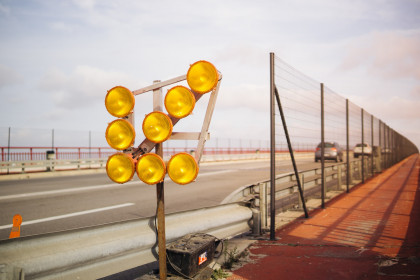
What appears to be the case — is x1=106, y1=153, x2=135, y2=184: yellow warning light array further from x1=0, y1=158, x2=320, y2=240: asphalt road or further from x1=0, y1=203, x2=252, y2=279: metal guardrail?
x1=0, y1=158, x2=320, y2=240: asphalt road

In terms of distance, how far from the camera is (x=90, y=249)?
2305 millimetres

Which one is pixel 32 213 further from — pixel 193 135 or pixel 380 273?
pixel 380 273

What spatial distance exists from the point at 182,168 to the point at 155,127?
0.40m

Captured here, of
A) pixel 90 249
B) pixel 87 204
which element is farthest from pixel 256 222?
pixel 87 204

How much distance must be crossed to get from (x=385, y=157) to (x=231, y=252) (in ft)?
65.8

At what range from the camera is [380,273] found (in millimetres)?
3537

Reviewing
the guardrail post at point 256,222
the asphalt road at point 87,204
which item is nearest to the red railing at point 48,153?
the asphalt road at point 87,204

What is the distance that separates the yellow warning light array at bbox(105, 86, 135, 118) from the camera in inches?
105

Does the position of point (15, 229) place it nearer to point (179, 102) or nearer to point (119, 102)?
point (119, 102)

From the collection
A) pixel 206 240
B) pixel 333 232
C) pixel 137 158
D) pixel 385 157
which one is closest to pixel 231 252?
pixel 206 240

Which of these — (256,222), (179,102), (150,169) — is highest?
(179,102)

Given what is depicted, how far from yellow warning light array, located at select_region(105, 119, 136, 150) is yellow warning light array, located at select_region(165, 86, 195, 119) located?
0.36m

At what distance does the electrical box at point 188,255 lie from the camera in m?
2.86

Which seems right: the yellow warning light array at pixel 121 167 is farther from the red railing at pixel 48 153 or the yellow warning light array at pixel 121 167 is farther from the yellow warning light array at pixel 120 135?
the red railing at pixel 48 153
